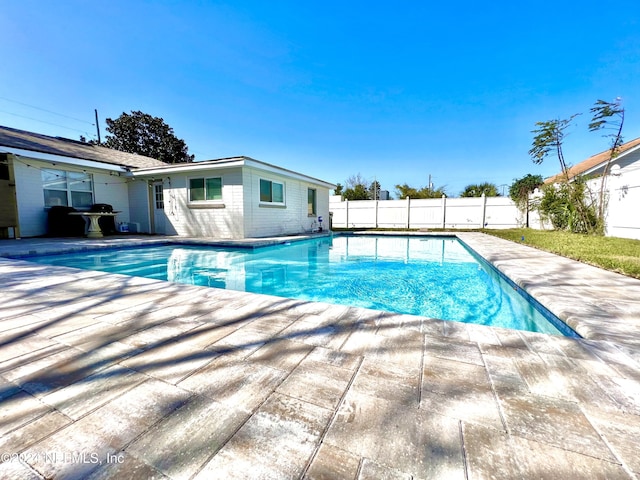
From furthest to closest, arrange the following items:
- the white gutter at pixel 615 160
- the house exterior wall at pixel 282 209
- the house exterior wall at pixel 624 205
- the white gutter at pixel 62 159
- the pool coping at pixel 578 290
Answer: the white gutter at pixel 615 160 < the house exterior wall at pixel 282 209 < the white gutter at pixel 62 159 < the house exterior wall at pixel 624 205 < the pool coping at pixel 578 290

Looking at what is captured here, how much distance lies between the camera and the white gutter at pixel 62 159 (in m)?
7.25

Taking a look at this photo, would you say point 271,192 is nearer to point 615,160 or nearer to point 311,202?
point 311,202

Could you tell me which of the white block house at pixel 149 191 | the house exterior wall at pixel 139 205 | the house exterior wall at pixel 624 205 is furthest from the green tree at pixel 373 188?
the house exterior wall at pixel 139 205

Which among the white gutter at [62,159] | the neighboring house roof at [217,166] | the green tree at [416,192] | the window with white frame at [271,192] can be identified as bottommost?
the window with white frame at [271,192]

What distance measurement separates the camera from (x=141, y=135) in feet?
74.2

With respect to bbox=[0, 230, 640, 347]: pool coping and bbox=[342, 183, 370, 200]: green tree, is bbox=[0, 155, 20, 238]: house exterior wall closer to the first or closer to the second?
bbox=[0, 230, 640, 347]: pool coping

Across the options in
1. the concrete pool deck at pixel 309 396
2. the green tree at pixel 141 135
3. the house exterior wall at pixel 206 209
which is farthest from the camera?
the green tree at pixel 141 135

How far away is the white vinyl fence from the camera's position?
13656 mm

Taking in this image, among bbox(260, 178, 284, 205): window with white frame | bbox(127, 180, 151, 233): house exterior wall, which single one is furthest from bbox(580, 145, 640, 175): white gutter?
bbox(127, 180, 151, 233): house exterior wall

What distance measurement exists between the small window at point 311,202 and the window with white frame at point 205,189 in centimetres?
482

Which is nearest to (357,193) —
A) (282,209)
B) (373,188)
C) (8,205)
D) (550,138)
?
(373,188)

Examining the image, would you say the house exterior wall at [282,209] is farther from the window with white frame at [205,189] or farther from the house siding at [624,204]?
the house siding at [624,204]

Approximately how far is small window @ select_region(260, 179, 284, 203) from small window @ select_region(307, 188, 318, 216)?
2.46 meters

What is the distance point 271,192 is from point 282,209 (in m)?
0.92
